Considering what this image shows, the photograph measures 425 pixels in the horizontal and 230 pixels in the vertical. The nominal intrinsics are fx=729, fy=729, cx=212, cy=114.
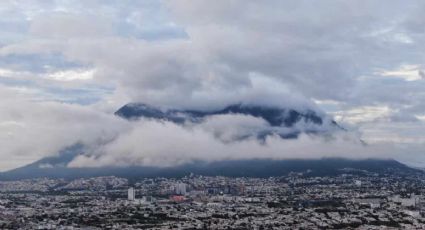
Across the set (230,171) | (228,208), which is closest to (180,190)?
(228,208)

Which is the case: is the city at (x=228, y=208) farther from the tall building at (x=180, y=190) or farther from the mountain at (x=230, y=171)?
the mountain at (x=230, y=171)

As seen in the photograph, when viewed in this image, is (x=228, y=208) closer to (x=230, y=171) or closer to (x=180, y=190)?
(x=180, y=190)

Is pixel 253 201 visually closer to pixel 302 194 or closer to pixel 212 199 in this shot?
pixel 212 199

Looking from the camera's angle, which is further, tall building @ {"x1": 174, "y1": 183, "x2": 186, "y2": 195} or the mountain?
the mountain

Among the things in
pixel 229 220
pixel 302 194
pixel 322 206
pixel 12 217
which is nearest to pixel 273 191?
pixel 302 194

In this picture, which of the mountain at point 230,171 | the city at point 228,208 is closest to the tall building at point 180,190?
the city at point 228,208

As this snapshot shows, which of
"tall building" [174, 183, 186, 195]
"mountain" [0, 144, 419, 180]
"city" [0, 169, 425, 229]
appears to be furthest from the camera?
"mountain" [0, 144, 419, 180]

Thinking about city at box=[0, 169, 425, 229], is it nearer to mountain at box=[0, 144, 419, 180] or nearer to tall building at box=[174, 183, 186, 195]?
tall building at box=[174, 183, 186, 195]

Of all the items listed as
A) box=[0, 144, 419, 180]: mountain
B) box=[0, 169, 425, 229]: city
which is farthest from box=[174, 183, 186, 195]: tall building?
box=[0, 144, 419, 180]: mountain

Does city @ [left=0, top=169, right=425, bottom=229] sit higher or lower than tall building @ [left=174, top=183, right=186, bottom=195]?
lower
